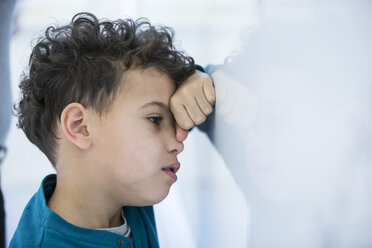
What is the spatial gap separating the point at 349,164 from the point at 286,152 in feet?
0.36

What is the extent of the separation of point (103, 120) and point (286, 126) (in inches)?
14.1

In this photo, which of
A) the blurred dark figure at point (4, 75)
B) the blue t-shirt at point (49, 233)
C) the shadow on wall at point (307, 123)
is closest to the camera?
the shadow on wall at point (307, 123)

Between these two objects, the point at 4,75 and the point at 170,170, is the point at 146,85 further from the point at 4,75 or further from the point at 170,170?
the point at 4,75

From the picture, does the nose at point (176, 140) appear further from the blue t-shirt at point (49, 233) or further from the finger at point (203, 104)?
the blue t-shirt at point (49, 233)

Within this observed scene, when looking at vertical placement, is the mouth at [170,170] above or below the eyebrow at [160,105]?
below

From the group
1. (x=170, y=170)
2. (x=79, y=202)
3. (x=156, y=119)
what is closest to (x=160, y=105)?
(x=156, y=119)

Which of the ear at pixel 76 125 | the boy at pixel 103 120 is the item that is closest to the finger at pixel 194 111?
the boy at pixel 103 120

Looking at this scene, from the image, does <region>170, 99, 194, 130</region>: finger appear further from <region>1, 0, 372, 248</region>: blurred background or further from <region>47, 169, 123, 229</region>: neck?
<region>47, 169, 123, 229</region>: neck

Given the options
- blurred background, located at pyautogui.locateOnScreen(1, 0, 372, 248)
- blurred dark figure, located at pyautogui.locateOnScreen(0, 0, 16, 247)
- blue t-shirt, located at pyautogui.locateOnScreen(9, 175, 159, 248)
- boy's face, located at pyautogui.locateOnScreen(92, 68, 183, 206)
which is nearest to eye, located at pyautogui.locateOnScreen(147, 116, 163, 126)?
boy's face, located at pyautogui.locateOnScreen(92, 68, 183, 206)

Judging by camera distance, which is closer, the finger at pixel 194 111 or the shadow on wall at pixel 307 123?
the shadow on wall at pixel 307 123

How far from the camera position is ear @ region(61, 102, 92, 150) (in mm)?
711

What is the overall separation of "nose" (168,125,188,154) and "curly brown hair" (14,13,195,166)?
0.34ft

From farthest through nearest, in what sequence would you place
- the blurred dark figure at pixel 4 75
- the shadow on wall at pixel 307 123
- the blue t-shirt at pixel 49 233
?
the blurred dark figure at pixel 4 75 < the blue t-shirt at pixel 49 233 < the shadow on wall at pixel 307 123

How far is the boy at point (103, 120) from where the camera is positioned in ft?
2.31
